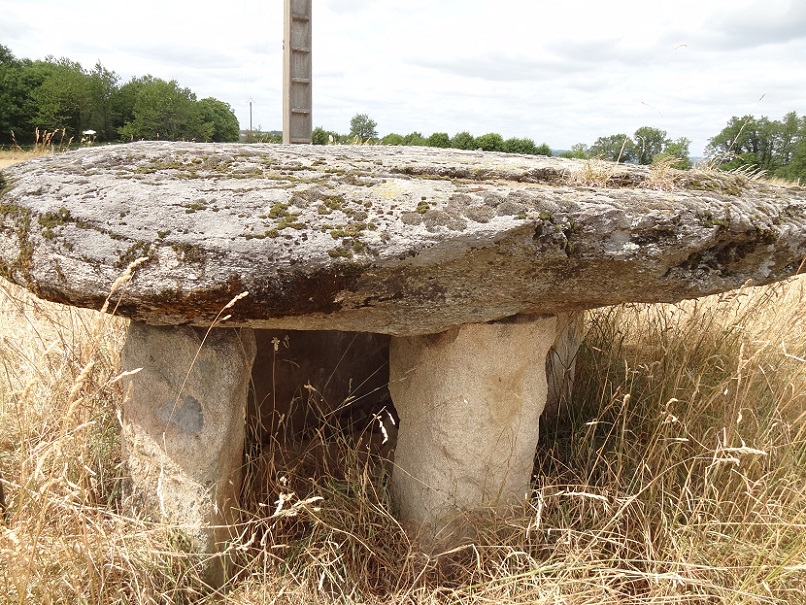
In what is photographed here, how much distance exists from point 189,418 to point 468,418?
3.18 ft

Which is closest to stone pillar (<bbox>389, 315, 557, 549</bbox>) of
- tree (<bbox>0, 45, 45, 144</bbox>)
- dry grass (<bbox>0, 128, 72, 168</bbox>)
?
dry grass (<bbox>0, 128, 72, 168</bbox>)

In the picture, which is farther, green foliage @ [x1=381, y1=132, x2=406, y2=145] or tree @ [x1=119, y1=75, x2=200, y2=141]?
tree @ [x1=119, y1=75, x2=200, y2=141]

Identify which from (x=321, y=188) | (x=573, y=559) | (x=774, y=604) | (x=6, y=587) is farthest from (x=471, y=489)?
(x=6, y=587)

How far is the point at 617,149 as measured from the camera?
13.8 ft

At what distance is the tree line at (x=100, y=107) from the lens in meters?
28.2

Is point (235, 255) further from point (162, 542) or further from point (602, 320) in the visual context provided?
point (602, 320)

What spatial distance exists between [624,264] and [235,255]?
43.4 inches

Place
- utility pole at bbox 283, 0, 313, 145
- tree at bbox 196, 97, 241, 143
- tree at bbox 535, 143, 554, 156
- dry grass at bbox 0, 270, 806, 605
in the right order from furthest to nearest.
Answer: tree at bbox 196, 97, 241, 143 → tree at bbox 535, 143, 554, 156 → utility pole at bbox 283, 0, 313, 145 → dry grass at bbox 0, 270, 806, 605

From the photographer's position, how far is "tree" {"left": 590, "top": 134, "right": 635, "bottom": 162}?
3.43 meters

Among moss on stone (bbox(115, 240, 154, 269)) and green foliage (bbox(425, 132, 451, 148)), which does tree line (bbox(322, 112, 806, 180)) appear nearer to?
green foliage (bbox(425, 132, 451, 148))

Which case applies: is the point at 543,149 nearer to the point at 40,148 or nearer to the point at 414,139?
the point at 414,139

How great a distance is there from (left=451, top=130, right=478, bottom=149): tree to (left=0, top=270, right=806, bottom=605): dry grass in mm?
9781

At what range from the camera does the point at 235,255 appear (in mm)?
1697

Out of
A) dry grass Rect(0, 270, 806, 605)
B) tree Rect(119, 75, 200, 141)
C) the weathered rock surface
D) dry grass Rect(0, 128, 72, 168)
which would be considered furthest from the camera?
tree Rect(119, 75, 200, 141)
